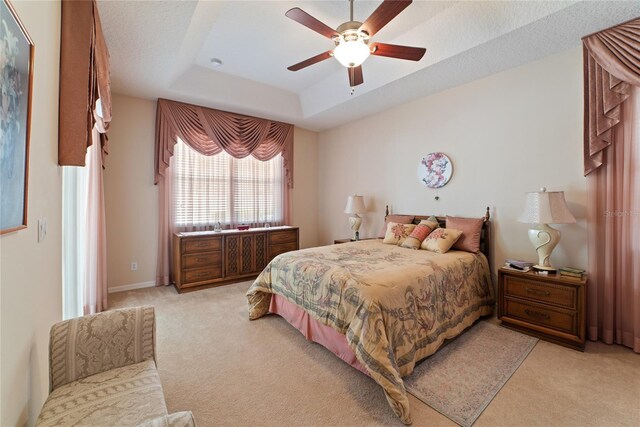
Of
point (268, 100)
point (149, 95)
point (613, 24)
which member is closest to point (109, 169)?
point (149, 95)

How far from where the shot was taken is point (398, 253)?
2.98 meters

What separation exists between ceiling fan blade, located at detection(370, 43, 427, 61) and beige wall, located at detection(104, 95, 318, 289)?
136 inches

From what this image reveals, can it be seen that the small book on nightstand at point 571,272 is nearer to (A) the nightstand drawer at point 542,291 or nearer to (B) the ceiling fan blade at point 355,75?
(A) the nightstand drawer at point 542,291

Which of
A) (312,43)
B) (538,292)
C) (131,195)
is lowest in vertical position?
(538,292)

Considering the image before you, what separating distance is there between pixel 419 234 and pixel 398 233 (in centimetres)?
31

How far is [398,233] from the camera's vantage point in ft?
11.9

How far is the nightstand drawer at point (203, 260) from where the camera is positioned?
3871mm

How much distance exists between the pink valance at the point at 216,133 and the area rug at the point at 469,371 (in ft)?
13.1

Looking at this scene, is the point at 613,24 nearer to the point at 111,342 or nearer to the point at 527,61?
the point at 527,61

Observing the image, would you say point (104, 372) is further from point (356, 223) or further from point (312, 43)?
point (356, 223)

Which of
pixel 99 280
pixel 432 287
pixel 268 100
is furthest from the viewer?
pixel 268 100

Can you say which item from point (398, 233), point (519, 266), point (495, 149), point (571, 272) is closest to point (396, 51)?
point (495, 149)

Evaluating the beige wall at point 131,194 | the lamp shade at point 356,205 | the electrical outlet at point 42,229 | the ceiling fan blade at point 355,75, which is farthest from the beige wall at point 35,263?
the lamp shade at point 356,205

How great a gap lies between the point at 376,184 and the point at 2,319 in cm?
431
